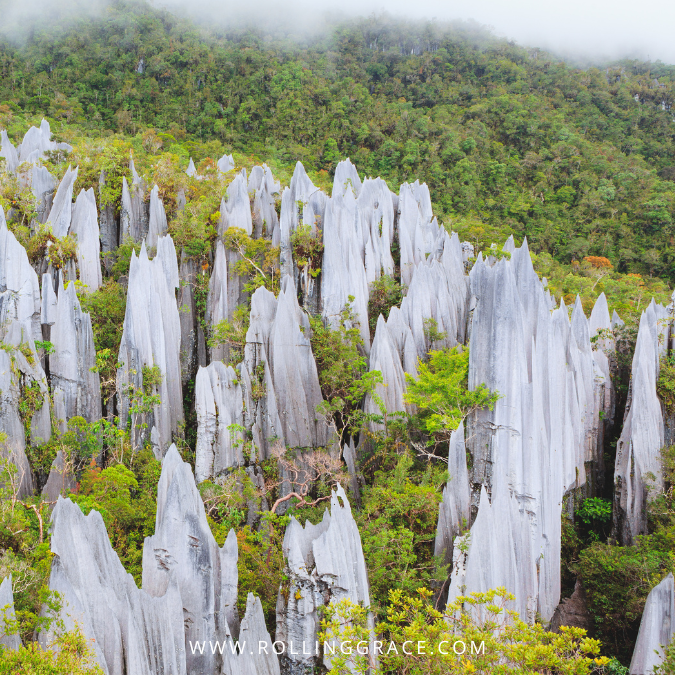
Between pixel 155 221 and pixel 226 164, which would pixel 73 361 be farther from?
pixel 226 164

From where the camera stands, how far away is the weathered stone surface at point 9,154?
23.7m

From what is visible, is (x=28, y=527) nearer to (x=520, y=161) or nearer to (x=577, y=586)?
(x=577, y=586)

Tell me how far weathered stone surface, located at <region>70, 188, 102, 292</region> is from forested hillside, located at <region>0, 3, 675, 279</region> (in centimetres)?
1298

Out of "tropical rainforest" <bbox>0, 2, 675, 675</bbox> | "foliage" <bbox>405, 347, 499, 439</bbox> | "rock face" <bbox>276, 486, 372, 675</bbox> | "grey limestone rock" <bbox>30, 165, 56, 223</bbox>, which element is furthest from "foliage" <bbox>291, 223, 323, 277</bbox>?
"rock face" <bbox>276, 486, 372, 675</bbox>

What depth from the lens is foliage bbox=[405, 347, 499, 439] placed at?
1434 centimetres

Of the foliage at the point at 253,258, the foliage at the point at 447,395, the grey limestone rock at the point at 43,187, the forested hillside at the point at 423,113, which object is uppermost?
the forested hillside at the point at 423,113

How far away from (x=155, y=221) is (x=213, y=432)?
35.1 feet

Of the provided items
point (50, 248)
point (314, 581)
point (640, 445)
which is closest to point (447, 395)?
point (314, 581)

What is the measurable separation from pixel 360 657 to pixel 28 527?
306 inches

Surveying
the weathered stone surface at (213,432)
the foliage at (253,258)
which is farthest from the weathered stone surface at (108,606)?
the foliage at (253,258)

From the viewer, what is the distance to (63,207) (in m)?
20.7

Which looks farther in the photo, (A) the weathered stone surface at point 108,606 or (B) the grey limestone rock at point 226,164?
(B) the grey limestone rock at point 226,164

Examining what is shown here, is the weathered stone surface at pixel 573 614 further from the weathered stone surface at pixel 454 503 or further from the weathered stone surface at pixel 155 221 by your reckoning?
the weathered stone surface at pixel 155 221

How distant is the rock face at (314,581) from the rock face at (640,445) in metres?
10.4
